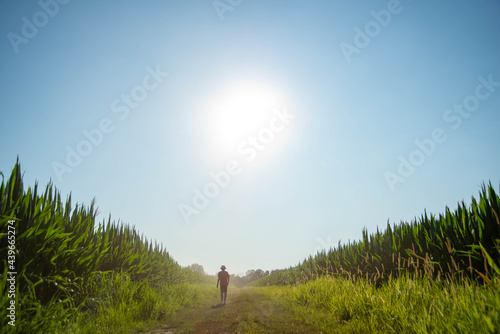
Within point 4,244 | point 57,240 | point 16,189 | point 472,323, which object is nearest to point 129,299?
point 57,240

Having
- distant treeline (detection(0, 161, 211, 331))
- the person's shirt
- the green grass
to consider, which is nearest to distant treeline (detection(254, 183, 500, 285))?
the green grass

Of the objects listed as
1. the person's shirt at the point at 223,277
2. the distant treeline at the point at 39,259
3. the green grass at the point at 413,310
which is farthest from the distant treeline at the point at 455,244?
the person's shirt at the point at 223,277

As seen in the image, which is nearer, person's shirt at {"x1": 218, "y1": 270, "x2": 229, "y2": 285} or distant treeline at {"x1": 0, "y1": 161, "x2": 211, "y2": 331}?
distant treeline at {"x1": 0, "y1": 161, "x2": 211, "y2": 331}

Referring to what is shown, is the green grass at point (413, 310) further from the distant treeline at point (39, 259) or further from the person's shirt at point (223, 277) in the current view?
the person's shirt at point (223, 277)

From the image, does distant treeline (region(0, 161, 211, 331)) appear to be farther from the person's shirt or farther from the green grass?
the person's shirt

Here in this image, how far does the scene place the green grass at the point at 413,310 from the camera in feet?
10.3

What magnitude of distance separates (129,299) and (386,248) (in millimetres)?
10226

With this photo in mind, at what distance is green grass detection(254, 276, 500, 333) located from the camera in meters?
3.15

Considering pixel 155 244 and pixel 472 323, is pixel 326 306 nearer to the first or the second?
pixel 472 323

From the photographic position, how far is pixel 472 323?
3021 mm

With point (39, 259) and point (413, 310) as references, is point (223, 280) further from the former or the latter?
point (413, 310)

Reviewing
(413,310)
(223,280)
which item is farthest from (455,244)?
(223,280)

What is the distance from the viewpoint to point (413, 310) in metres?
4.22

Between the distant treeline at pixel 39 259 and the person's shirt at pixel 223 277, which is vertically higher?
the distant treeline at pixel 39 259
